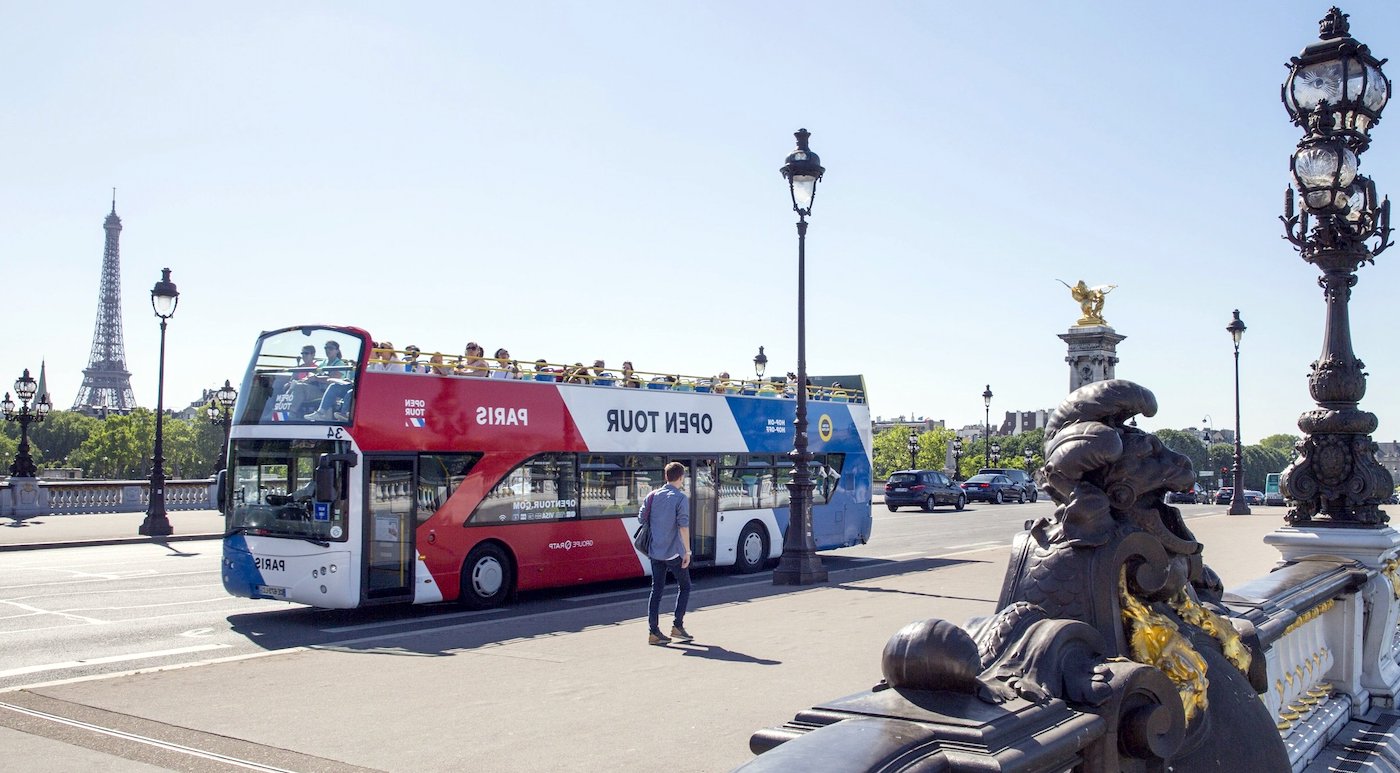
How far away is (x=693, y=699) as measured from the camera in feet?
28.4

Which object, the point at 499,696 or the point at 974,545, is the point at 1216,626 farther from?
the point at 974,545

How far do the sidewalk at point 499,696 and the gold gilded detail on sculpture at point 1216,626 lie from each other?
3934 mm

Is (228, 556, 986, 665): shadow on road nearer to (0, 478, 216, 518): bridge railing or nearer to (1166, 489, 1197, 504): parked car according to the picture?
(1166, 489, 1197, 504): parked car

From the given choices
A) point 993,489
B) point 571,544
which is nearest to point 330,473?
point 571,544

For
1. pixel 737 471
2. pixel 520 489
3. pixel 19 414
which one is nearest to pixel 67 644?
pixel 520 489

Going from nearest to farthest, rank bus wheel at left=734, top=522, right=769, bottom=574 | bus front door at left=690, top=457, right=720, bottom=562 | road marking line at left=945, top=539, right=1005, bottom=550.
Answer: bus front door at left=690, top=457, right=720, bottom=562
bus wheel at left=734, top=522, right=769, bottom=574
road marking line at left=945, top=539, right=1005, bottom=550

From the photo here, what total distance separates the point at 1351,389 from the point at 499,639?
27.2 feet

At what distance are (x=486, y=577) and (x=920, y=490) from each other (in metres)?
31.2

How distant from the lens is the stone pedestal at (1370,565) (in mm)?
6977

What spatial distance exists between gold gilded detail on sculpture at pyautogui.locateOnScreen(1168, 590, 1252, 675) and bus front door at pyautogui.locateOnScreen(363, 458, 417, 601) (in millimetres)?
11918

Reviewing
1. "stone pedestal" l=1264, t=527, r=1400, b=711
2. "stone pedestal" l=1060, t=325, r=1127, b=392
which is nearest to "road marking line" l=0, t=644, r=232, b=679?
"stone pedestal" l=1264, t=527, r=1400, b=711

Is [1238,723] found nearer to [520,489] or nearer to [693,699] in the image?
[693,699]

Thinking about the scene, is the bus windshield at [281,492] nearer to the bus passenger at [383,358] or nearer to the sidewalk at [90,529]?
the bus passenger at [383,358]

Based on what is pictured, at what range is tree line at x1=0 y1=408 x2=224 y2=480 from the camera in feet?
348
